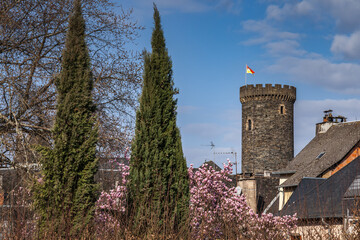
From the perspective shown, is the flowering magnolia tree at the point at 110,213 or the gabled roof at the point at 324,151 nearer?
the flowering magnolia tree at the point at 110,213

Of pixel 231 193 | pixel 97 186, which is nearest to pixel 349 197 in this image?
pixel 231 193

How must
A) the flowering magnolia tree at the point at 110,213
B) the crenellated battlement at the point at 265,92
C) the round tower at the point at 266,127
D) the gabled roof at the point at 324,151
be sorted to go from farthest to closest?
1. the crenellated battlement at the point at 265,92
2. the round tower at the point at 266,127
3. the gabled roof at the point at 324,151
4. the flowering magnolia tree at the point at 110,213

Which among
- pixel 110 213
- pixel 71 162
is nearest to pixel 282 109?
pixel 110 213

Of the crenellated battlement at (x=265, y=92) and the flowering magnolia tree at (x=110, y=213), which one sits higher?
the crenellated battlement at (x=265, y=92)

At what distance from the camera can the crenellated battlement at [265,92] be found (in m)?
54.9

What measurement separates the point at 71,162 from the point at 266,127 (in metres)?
46.2

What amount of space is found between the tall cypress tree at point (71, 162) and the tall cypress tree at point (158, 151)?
4.28 feet

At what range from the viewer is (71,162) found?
873cm

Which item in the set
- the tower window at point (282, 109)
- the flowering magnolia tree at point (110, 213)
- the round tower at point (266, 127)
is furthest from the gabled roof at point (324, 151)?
the flowering magnolia tree at point (110, 213)

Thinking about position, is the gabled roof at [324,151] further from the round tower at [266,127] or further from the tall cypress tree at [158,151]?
the tall cypress tree at [158,151]

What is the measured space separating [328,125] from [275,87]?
2065cm

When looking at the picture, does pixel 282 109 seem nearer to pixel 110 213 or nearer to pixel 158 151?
pixel 158 151

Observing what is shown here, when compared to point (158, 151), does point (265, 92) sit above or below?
above

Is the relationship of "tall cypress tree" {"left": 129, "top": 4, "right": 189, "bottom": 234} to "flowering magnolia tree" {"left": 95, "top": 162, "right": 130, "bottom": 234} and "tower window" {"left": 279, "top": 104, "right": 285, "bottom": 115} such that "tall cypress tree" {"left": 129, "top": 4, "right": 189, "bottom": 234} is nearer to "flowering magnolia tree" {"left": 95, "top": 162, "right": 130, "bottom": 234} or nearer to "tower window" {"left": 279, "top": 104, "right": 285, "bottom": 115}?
"flowering magnolia tree" {"left": 95, "top": 162, "right": 130, "bottom": 234}
